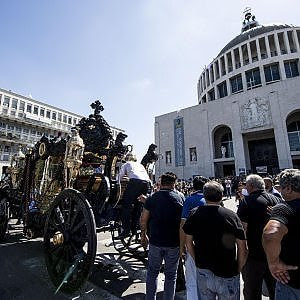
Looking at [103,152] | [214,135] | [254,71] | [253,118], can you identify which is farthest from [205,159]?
[103,152]

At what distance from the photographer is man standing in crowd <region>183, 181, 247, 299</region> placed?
2.09 metres

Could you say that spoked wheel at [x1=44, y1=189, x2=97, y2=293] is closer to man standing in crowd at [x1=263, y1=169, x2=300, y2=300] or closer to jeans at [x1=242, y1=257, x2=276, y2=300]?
jeans at [x1=242, y1=257, x2=276, y2=300]

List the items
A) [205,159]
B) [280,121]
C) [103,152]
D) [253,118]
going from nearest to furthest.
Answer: [103,152] → [280,121] → [253,118] → [205,159]

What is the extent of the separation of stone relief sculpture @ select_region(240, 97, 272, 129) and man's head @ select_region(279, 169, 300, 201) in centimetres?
3402

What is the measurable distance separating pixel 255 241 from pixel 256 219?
301 millimetres

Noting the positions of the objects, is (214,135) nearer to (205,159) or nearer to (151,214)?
(205,159)

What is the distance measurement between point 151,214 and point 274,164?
116 feet

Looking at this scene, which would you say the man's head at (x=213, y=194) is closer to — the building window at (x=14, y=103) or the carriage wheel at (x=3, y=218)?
the carriage wheel at (x=3, y=218)

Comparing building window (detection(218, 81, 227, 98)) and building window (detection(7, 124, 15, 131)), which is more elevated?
A: building window (detection(218, 81, 227, 98))

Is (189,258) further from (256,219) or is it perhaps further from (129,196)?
(129,196)

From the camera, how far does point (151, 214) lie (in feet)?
10.2

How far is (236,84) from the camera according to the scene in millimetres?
42969

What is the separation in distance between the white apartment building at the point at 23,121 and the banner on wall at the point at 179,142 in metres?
21.6

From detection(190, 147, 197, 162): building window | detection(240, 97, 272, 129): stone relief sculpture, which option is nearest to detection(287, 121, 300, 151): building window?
detection(240, 97, 272, 129): stone relief sculpture
